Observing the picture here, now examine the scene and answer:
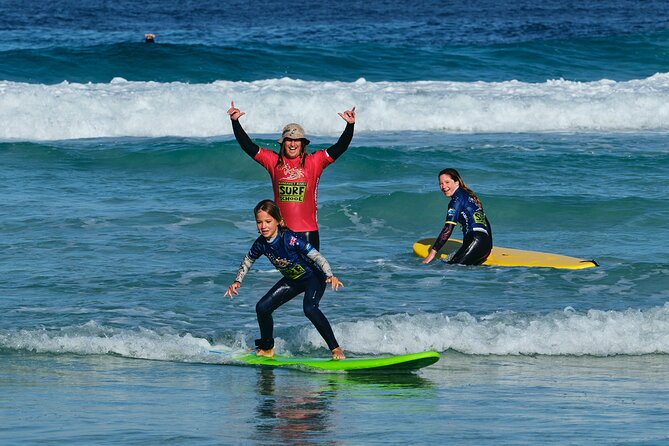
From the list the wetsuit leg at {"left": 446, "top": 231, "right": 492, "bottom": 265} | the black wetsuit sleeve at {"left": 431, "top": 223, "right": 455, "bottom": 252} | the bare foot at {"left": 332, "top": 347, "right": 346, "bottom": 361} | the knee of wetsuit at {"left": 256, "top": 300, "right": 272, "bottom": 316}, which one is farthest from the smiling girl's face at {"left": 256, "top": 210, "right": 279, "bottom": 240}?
the wetsuit leg at {"left": 446, "top": 231, "right": 492, "bottom": 265}

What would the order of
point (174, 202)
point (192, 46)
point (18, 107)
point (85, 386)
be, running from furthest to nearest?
point (192, 46), point (18, 107), point (174, 202), point (85, 386)

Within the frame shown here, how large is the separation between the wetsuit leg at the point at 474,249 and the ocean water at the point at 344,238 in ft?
0.85

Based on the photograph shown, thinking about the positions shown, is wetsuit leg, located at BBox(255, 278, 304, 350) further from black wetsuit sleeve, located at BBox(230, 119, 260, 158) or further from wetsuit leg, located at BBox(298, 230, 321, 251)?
black wetsuit sleeve, located at BBox(230, 119, 260, 158)

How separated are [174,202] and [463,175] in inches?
191

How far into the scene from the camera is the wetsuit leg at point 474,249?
41.2 feet

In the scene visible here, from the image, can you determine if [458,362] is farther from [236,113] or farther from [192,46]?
[192,46]

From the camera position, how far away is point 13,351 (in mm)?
9172

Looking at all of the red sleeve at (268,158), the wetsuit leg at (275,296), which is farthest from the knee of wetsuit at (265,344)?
the red sleeve at (268,158)

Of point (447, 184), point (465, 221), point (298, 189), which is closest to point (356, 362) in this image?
point (298, 189)

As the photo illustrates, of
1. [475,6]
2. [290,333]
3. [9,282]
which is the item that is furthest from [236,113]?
[475,6]

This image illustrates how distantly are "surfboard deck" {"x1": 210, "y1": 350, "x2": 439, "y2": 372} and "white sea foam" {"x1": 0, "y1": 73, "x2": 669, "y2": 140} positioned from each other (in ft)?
49.4

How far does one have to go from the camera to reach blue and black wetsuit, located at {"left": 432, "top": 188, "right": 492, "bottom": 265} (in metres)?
12.4

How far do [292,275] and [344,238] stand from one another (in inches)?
214

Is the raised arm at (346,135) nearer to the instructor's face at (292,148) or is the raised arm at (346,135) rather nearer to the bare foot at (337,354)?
the instructor's face at (292,148)
